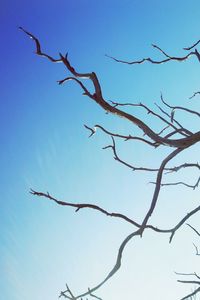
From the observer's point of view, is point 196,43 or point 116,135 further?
point 196,43

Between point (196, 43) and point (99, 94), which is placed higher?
point (196, 43)

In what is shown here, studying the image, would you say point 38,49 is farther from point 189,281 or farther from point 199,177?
point 199,177

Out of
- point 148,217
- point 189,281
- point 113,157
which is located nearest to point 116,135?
point 113,157

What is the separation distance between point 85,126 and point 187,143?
86cm

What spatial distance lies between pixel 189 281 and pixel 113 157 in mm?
1006

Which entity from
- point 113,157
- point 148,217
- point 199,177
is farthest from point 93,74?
point 199,177

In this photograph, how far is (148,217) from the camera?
2059 mm

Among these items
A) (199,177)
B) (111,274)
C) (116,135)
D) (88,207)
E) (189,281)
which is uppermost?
(199,177)

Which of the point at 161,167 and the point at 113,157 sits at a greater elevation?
the point at 113,157

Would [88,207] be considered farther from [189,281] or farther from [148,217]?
[189,281]

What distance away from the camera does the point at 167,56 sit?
10.8 feet

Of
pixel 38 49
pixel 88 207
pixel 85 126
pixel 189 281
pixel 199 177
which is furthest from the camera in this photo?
pixel 199 177

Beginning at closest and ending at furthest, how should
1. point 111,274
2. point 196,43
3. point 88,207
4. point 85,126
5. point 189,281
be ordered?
1. point 111,274
2. point 88,207
3. point 189,281
4. point 85,126
5. point 196,43

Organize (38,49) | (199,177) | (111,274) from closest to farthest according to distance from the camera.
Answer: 1. (111,274)
2. (38,49)
3. (199,177)
